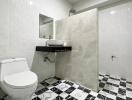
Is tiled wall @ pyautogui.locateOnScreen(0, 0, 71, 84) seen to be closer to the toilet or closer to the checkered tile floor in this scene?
the toilet

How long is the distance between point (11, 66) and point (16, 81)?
0.40m

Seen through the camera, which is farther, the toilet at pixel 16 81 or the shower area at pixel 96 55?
the shower area at pixel 96 55

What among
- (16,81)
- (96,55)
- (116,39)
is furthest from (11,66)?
Result: (116,39)

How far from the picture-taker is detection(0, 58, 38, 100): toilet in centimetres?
98

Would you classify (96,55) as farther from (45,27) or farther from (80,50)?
(45,27)

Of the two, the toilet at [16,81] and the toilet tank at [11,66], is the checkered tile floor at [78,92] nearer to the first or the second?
the toilet at [16,81]

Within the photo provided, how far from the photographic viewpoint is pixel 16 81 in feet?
3.48

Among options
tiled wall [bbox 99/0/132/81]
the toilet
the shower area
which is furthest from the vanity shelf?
tiled wall [bbox 99/0/132/81]

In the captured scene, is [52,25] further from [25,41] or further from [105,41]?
[105,41]

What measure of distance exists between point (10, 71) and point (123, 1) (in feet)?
9.77

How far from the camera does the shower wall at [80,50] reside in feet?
5.22

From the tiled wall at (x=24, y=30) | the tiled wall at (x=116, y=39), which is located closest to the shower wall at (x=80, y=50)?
the tiled wall at (x=24, y=30)

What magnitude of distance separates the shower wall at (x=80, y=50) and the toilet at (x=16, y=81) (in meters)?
0.97

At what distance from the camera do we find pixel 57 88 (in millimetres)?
1714
